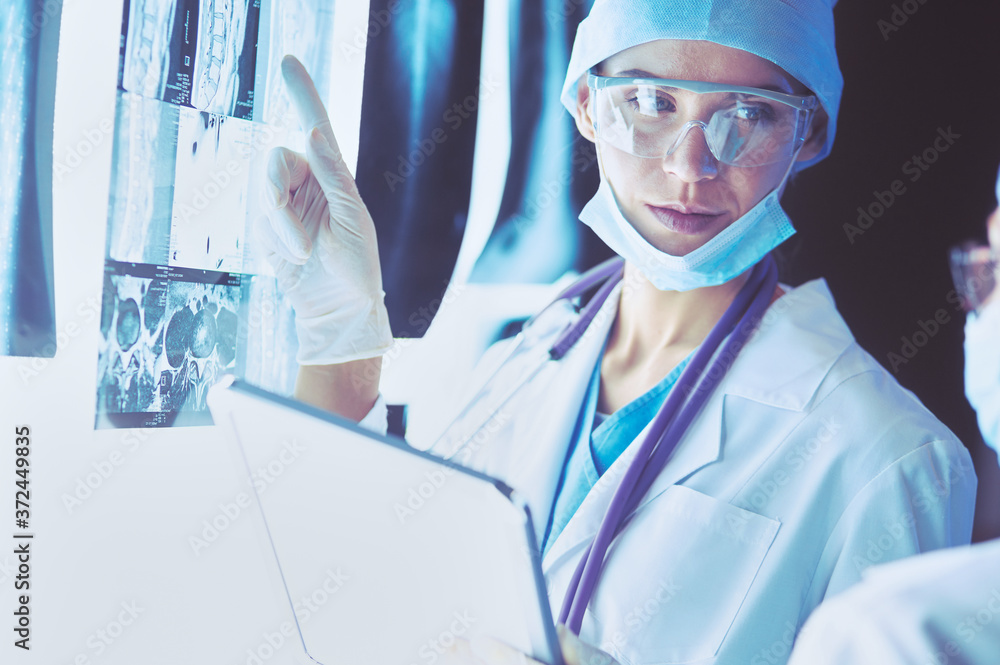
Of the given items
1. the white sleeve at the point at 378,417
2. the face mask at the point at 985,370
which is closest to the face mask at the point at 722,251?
the face mask at the point at 985,370

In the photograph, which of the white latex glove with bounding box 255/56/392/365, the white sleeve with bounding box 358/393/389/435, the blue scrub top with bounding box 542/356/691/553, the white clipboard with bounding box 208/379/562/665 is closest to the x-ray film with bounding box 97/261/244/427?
the white latex glove with bounding box 255/56/392/365

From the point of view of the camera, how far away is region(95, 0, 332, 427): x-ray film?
1386mm

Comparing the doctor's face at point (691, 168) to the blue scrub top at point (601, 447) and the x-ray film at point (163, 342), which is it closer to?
the blue scrub top at point (601, 447)

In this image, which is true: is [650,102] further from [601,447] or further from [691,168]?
[601,447]

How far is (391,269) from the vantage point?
1686 millimetres

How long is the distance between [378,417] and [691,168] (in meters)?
0.84

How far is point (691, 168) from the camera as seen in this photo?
1.30 m

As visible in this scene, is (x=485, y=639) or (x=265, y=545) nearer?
(x=485, y=639)

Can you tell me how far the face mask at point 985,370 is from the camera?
1259mm

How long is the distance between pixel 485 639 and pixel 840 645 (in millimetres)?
448

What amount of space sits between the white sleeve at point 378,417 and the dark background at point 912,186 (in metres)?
0.91

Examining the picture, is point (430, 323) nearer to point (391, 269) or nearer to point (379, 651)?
point (391, 269)

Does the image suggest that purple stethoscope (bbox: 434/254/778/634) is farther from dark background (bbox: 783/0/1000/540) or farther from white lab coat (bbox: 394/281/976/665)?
dark background (bbox: 783/0/1000/540)

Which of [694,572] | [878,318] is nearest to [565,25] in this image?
[878,318]
